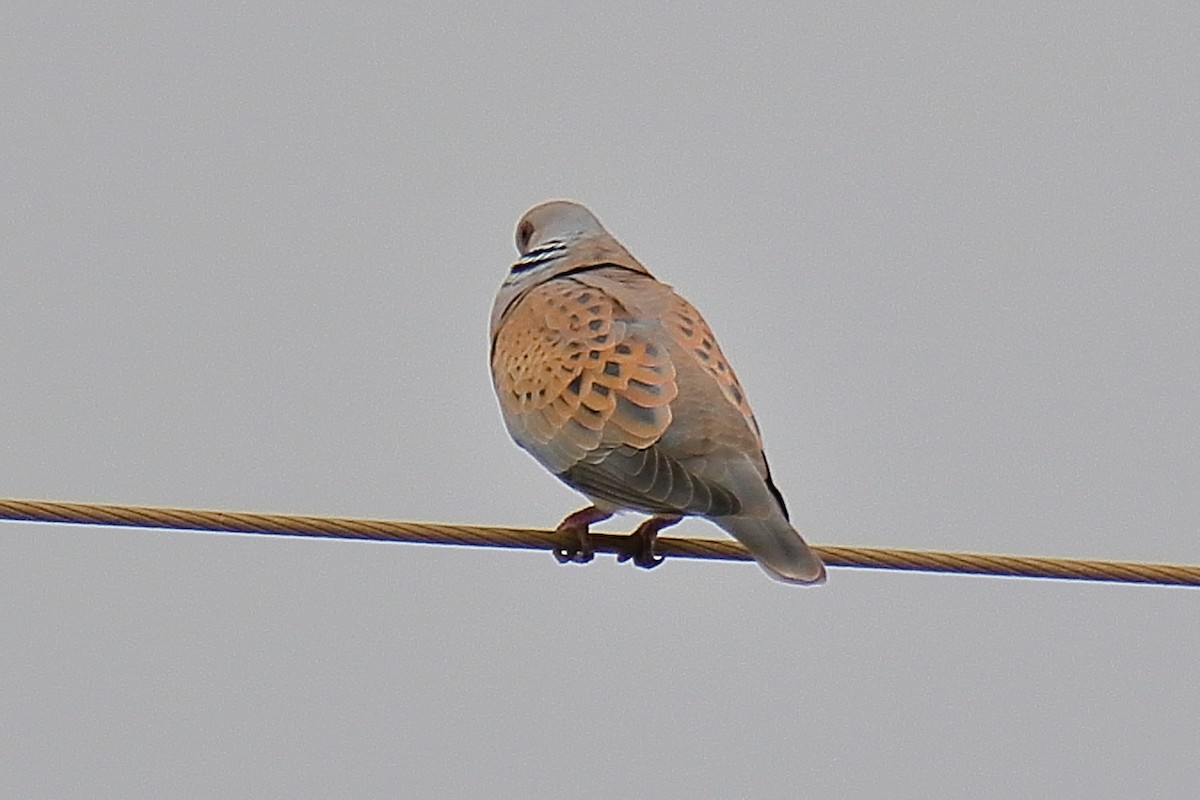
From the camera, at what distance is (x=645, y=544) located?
20.3ft

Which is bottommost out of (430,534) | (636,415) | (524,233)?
(430,534)

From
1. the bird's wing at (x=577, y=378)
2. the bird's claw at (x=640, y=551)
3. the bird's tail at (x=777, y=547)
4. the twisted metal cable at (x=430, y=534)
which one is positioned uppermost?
the bird's wing at (x=577, y=378)

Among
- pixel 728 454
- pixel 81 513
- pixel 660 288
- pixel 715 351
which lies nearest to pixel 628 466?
pixel 728 454

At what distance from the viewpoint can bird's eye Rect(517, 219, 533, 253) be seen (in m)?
8.14

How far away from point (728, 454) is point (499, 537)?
42.8 inches

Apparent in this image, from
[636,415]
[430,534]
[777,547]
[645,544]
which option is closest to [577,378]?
[636,415]

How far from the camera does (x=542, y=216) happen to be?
8.10 m

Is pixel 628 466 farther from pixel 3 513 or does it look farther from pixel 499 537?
pixel 3 513

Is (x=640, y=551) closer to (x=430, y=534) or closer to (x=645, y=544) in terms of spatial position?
(x=645, y=544)

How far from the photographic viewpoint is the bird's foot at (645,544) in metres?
6.18

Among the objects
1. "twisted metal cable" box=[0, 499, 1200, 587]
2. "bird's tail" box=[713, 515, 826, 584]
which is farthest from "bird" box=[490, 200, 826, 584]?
"twisted metal cable" box=[0, 499, 1200, 587]

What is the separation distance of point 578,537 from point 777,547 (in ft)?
1.96

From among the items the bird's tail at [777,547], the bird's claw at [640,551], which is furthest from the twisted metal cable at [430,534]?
the bird's claw at [640,551]

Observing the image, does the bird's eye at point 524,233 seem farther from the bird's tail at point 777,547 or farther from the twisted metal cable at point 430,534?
the twisted metal cable at point 430,534
